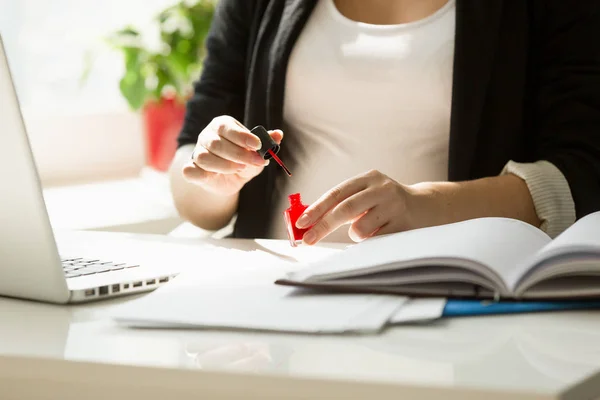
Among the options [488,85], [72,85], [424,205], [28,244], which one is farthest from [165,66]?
[28,244]

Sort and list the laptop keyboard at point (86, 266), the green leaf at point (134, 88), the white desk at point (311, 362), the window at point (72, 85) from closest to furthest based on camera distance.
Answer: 1. the white desk at point (311, 362)
2. the laptop keyboard at point (86, 266)
3. the green leaf at point (134, 88)
4. the window at point (72, 85)

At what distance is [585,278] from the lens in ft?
2.53

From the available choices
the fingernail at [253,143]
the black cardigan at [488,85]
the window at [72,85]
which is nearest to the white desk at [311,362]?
the fingernail at [253,143]

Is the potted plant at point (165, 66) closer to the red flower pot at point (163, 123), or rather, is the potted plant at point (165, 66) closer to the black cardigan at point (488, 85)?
the red flower pot at point (163, 123)

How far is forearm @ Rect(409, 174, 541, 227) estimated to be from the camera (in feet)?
3.72

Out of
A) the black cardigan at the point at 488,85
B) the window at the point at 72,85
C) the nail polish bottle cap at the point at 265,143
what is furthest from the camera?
the window at the point at 72,85

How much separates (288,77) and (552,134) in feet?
1.49

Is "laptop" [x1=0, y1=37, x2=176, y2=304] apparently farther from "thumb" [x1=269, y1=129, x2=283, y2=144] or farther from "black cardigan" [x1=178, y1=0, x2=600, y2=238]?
"black cardigan" [x1=178, y1=0, x2=600, y2=238]

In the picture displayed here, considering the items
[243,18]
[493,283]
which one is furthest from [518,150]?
[493,283]

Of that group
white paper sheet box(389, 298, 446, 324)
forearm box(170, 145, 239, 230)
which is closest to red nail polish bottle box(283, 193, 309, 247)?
white paper sheet box(389, 298, 446, 324)

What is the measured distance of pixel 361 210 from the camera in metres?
0.99

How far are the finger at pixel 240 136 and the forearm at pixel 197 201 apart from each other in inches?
12.5

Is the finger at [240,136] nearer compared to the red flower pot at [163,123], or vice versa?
the finger at [240,136]

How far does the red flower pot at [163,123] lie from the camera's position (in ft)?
7.18
